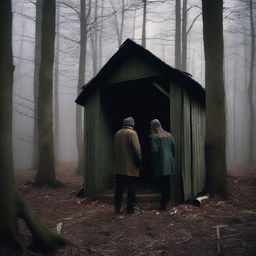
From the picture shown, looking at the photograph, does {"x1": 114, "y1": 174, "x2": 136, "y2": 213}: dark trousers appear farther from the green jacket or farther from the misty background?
the misty background

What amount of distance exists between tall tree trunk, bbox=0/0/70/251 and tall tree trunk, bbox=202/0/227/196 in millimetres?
4525

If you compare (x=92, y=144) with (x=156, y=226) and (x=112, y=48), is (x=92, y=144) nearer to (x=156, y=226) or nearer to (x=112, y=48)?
(x=156, y=226)

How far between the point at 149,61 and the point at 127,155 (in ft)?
9.46

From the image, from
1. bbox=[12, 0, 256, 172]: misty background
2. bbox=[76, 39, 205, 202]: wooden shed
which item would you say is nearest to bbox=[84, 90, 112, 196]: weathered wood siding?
bbox=[76, 39, 205, 202]: wooden shed

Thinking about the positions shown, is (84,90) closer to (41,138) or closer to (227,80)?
(41,138)

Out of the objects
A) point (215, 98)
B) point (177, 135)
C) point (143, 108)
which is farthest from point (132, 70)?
point (143, 108)

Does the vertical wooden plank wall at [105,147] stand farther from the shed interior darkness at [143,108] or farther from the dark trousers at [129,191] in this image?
the dark trousers at [129,191]

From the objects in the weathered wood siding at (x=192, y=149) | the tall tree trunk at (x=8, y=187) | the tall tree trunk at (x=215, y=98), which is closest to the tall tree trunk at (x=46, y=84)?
the weathered wood siding at (x=192, y=149)

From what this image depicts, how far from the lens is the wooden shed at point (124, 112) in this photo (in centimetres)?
674

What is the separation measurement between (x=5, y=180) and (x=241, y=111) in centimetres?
3939

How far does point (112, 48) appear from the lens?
2533 centimetres

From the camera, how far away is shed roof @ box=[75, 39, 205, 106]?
6.77 m

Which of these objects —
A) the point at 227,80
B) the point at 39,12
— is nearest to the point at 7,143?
the point at 39,12

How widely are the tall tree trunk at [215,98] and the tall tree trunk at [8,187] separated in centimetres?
452
